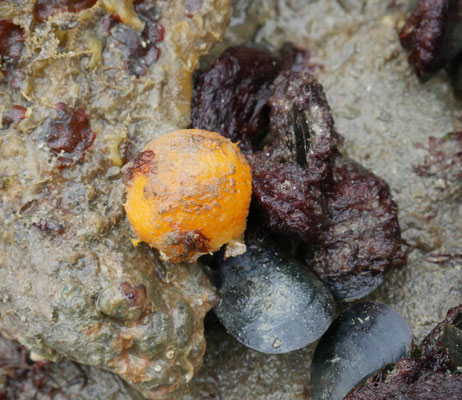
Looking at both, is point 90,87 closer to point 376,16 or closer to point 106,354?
point 106,354

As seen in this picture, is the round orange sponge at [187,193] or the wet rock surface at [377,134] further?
the wet rock surface at [377,134]

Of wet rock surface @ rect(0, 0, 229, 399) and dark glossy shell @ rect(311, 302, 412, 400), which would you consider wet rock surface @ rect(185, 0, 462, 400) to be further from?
wet rock surface @ rect(0, 0, 229, 399)

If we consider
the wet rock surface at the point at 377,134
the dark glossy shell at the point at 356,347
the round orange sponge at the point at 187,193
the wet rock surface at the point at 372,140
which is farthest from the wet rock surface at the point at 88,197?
the dark glossy shell at the point at 356,347

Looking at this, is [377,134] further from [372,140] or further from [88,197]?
[88,197]

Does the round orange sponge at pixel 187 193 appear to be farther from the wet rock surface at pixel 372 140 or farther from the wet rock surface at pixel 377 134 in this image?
the wet rock surface at pixel 377 134

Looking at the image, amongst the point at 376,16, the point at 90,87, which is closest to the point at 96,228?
the point at 90,87

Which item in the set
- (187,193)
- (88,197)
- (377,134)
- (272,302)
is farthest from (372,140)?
(88,197)

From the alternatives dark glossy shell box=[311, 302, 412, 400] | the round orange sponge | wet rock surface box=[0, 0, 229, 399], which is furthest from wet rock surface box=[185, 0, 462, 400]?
the round orange sponge
